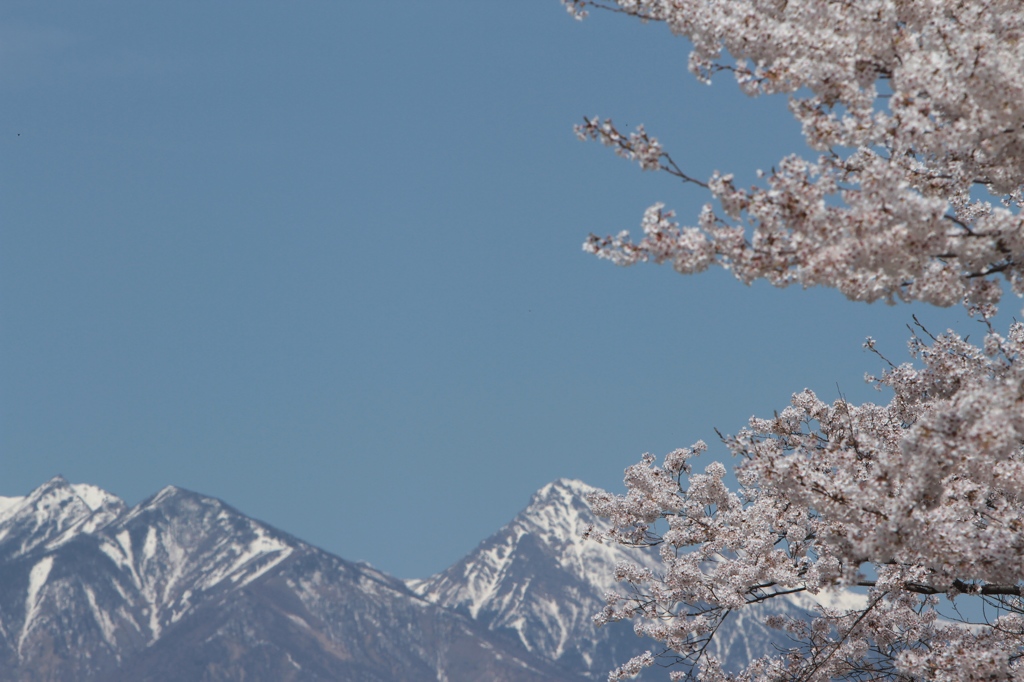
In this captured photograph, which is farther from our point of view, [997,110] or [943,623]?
[943,623]

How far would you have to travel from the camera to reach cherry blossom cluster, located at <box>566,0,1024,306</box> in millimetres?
8812

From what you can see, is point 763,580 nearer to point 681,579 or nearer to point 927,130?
point 681,579

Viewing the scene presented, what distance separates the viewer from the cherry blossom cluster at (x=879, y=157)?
8812 millimetres

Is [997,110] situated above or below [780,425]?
below

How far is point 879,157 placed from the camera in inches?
381

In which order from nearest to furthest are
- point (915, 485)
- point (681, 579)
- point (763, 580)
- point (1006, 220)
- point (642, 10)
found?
point (1006, 220), point (915, 485), point (642, 10), point (763, 580), point (681, 579)

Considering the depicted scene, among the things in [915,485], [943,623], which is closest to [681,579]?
[943,623]

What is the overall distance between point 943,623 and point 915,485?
8499mm

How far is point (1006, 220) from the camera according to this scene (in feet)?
29.0

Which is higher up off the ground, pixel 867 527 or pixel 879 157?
pixel 879 157

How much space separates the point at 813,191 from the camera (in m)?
9.05

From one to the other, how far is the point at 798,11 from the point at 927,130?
204 cm

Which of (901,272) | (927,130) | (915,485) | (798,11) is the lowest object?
(915,485)

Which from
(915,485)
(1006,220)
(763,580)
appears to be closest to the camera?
(1006,220)
